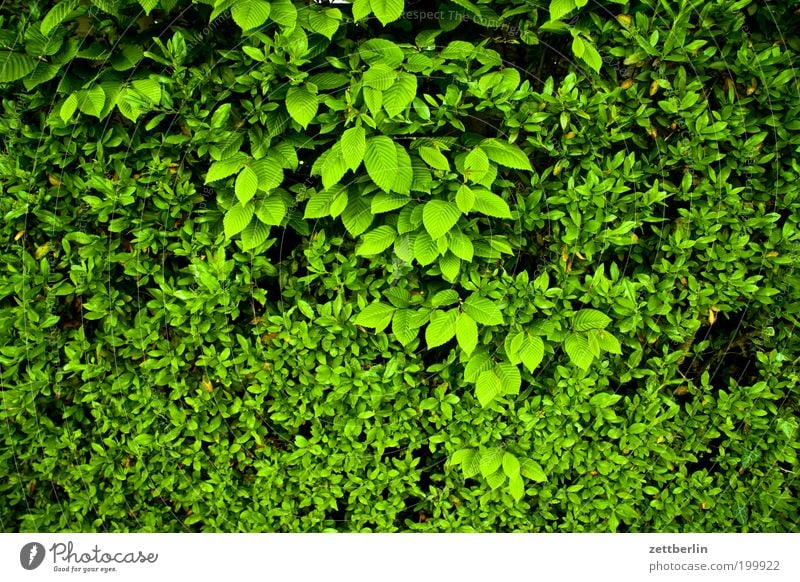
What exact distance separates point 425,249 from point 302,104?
2.54ft

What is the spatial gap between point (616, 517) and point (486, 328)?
1.22m

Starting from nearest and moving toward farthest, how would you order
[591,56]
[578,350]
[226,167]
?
[591,56] < [226,167] < [578,350]

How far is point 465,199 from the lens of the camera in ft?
8.14

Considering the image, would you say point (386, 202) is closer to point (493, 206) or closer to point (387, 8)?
point (493, 206)

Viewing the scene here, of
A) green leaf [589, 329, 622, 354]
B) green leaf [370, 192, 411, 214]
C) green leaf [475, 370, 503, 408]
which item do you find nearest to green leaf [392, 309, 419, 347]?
green leaf [475, 370, 503, 408]

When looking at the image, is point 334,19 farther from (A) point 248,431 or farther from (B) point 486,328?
(A) point 248,431

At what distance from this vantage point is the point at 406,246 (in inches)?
101

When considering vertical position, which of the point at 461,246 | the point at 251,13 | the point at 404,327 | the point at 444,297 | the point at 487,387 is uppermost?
the point at 251,13

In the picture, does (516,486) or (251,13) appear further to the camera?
(516,486)

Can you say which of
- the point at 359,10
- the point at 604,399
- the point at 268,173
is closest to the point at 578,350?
the point at 604,399

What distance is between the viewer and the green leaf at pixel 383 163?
7.98ft

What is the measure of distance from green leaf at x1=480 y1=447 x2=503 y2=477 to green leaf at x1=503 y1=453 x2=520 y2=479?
3cm

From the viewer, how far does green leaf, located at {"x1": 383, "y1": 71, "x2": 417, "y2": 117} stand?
241 centimetres

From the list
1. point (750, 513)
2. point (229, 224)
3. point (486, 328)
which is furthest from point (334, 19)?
point (750, 513)
